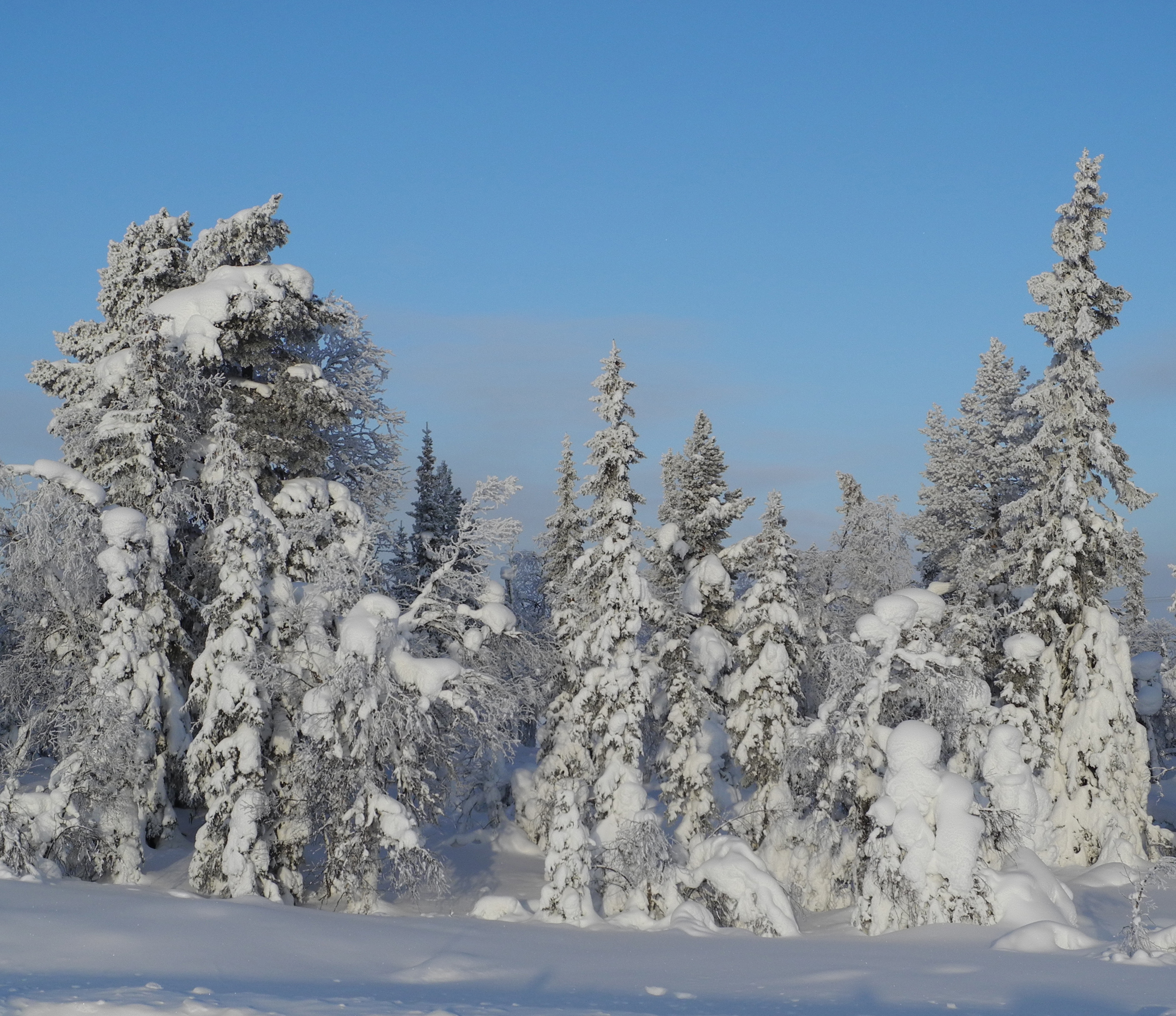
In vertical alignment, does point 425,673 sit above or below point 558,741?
above

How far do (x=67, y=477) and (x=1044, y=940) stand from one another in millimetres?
17713

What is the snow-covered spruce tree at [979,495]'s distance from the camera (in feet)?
93.3

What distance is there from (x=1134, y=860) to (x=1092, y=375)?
444 inches

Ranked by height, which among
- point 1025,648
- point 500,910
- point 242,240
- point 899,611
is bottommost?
point 500,910

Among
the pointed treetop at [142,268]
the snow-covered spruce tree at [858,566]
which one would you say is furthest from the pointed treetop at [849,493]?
the pointed treetop at [142,268]

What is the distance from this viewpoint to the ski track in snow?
892cm

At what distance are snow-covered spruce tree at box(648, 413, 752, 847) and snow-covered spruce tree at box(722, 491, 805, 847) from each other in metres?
0.92

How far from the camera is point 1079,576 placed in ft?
83.8

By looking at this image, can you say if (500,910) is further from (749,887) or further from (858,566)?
(858,566)

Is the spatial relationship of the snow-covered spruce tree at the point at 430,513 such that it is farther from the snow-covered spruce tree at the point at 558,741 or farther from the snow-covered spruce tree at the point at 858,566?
the snow-covered spruce tree at the point at 858,566

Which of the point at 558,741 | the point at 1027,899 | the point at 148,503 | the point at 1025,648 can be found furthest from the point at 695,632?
the point at 148,503

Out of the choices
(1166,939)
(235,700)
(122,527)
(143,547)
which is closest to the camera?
(1166,939)

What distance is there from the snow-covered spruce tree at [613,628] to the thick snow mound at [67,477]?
390 inches

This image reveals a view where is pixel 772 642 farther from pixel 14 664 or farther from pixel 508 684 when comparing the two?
pixel 14 664
